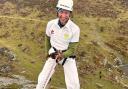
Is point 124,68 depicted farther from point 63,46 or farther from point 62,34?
point 62,34

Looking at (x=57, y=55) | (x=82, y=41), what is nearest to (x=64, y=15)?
(x=57, y=55)

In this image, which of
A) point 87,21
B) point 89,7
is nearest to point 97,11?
point 89,7

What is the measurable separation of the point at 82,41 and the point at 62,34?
Result: 2452 inches

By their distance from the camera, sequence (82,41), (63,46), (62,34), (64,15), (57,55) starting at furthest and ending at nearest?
(82,41)
(63,46)
(62,34)
(57,55)
(64,15)

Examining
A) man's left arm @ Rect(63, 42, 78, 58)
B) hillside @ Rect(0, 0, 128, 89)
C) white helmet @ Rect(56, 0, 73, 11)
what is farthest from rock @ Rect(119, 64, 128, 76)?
white helmet @ Rect(56, 0, 73, 11)

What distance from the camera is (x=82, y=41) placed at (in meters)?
81.3

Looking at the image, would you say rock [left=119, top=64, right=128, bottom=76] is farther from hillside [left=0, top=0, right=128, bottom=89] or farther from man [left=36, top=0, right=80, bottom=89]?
man [left=36, top=0, right=80, bottom=89]

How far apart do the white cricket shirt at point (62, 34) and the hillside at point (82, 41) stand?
28.2 m

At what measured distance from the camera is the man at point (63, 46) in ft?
61.0

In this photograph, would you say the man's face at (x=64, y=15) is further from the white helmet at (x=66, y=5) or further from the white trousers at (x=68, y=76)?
the white trousers at (x=68, y=76)

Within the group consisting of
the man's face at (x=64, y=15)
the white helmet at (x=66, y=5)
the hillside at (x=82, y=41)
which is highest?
the white helmet at (x=66, y=5)

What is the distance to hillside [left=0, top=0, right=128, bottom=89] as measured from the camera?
63.8 metres

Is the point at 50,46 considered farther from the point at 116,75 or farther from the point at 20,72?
the point at 116,75

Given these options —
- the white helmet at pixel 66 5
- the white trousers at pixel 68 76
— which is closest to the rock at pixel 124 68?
the white trousers at pixel 68 76
